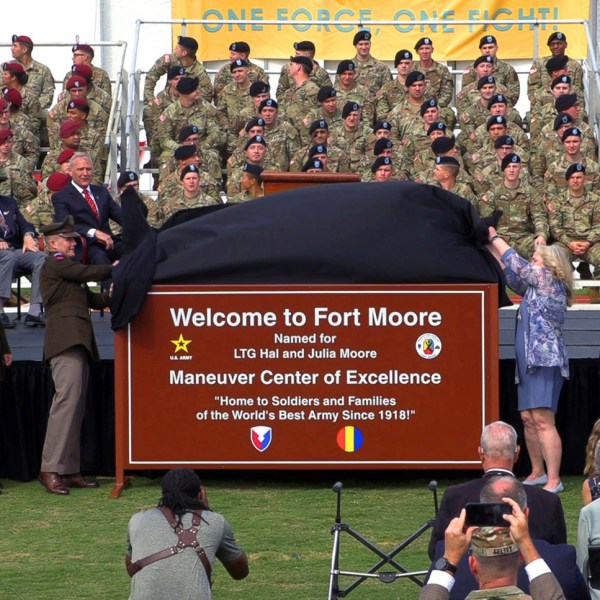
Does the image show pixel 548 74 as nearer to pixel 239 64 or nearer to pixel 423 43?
pixel 423 43

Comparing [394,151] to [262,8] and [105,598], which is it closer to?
[262,8]

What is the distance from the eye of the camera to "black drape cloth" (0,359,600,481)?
9891 mm

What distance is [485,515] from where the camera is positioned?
4.61 meters

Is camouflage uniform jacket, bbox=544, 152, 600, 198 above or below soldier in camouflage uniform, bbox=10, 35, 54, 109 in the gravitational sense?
below

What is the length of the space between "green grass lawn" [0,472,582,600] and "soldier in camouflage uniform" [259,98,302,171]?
6.02 m

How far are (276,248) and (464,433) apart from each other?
1631 millimetres

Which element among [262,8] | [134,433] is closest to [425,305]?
[134,433]

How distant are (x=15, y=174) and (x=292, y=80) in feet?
12.5

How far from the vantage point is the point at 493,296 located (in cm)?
941

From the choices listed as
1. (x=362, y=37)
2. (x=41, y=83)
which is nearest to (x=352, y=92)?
(x=362, y=37)

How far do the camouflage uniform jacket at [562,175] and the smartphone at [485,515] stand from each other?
10788mm

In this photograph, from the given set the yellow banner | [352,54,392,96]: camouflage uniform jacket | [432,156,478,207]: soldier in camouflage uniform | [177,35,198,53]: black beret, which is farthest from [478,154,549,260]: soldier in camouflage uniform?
the yellow banner

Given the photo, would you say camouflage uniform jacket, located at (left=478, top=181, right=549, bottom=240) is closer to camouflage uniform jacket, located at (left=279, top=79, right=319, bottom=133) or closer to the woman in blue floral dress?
camouflage uniform jacket, located at (left=279, top=79, right=319, bottom=133)

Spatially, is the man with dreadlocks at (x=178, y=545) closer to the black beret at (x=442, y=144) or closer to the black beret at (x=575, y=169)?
the black beret at (x=575, y=169)
